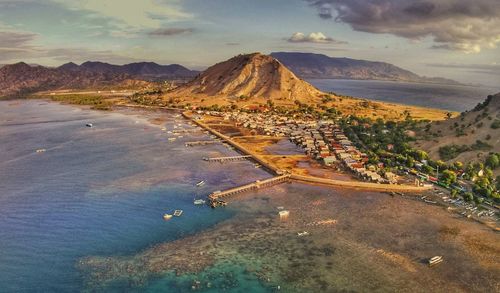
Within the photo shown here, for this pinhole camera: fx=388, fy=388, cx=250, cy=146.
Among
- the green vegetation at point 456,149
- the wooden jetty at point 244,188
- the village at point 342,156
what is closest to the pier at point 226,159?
the village at point 342,156

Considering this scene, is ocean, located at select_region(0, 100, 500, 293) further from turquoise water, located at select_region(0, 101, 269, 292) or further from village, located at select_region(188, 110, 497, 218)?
village, located at select_region(188, 110, 497, 218)

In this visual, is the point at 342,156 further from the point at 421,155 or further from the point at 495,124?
the point at 495,124

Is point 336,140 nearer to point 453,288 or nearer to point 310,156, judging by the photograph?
point 310,156

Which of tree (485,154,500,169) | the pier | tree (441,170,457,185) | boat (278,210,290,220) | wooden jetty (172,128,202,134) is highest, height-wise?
tree (485,154,500,169)

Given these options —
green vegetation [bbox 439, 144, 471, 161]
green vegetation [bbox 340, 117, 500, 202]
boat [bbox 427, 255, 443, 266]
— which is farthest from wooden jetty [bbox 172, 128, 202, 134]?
boat [bbox 427, 255, 443, 266]

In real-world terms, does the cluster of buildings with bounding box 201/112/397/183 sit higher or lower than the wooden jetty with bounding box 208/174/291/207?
higher

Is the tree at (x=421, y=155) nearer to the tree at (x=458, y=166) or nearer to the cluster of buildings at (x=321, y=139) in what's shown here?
the tree at (x=458, y=166)

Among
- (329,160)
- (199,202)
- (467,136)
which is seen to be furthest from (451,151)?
(199,202)
